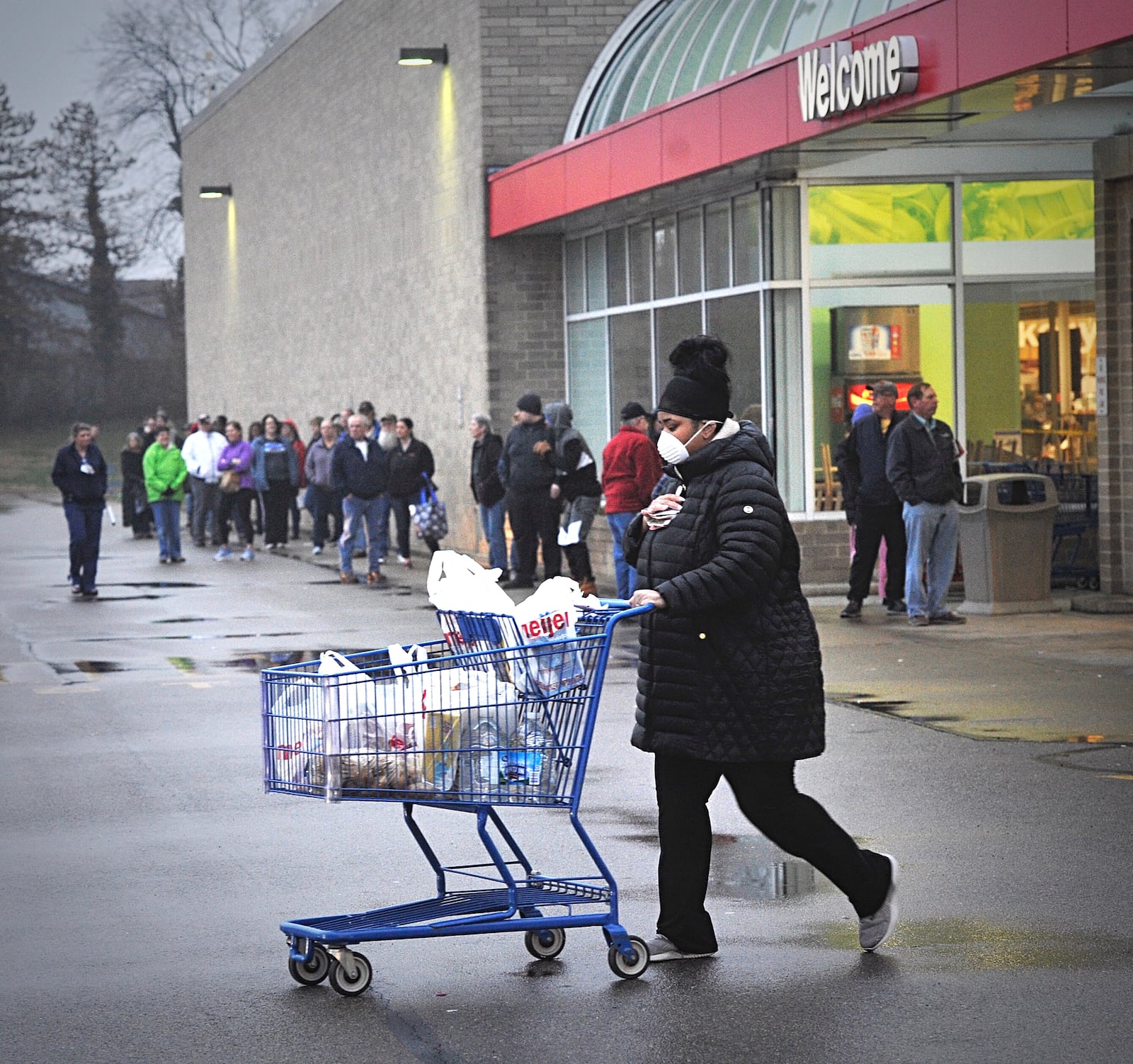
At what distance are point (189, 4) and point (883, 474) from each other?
231 feet

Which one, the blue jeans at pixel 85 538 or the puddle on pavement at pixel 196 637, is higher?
the blue jeans at pixel 85 538

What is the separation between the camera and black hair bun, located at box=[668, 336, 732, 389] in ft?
20.7

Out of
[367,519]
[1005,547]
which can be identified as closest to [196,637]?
[367,519]

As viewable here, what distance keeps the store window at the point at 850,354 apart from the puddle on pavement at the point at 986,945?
1322 cm

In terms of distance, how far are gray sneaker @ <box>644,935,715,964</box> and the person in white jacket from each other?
23024 millimetres

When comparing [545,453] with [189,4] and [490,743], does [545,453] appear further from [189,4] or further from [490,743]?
[189,4]

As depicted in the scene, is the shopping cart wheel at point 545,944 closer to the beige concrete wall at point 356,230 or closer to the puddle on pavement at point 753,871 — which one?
the puddle on pavement at point 753,871

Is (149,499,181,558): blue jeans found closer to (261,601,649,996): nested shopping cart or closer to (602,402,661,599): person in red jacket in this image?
(602,402,661,599): person in red jacket

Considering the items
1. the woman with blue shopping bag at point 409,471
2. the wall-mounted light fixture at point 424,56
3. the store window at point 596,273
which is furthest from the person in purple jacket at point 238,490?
the store window at point 596,273

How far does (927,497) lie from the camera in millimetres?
15477

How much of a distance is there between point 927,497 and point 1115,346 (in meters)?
2.94

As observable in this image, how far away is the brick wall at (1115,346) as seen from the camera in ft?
55.8

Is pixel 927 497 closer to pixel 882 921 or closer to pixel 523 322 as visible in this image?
pixel 882 921

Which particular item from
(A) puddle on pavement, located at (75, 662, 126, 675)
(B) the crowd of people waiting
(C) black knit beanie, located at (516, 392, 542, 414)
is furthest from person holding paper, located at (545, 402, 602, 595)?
(A) puddle on pavement, located at (75, 662, 126, 675)
